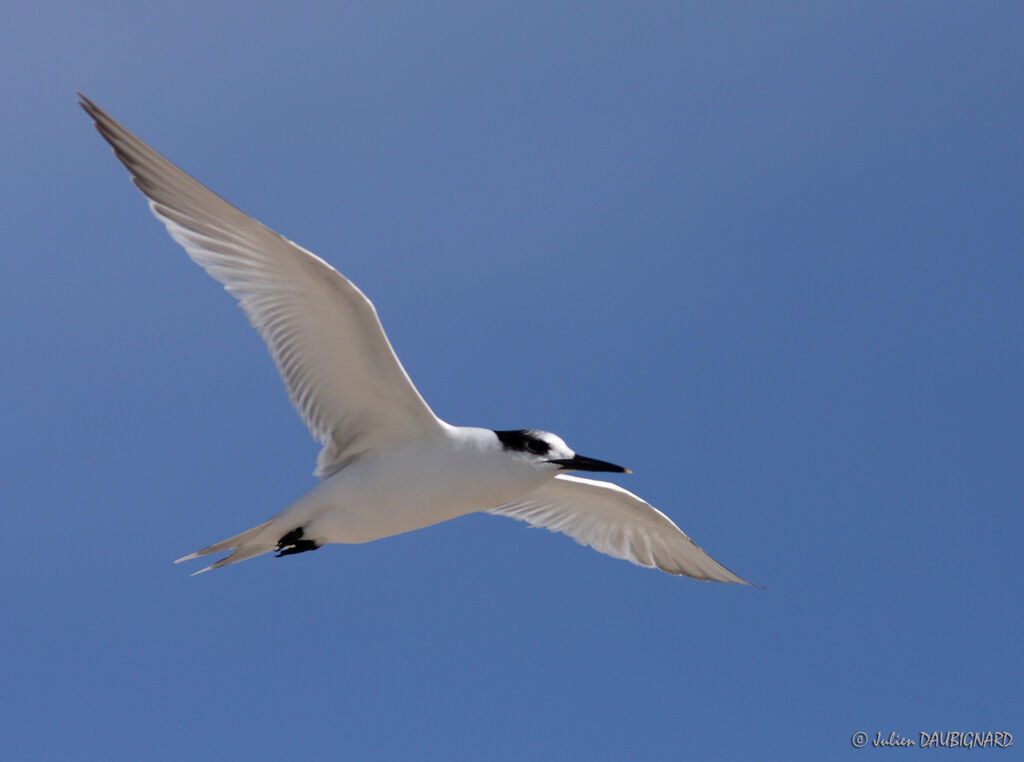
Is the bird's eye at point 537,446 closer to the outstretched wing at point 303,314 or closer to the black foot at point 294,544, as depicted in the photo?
the outstretched wing at point 303,314

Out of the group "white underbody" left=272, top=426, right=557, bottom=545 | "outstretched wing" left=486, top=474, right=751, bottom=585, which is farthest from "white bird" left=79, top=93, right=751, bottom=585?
"outstretched wing" left=486, top=474, right=751, bottom=585

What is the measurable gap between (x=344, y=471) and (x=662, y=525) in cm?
331

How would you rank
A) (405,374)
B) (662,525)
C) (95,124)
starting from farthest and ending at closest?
→ (662,525) → (405,374) → (95,124)

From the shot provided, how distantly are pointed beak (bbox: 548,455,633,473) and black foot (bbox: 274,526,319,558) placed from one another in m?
1.82

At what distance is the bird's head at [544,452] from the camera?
7.39 meters

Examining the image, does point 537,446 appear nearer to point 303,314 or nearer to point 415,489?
point 415,489

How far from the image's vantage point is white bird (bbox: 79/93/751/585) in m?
7.11

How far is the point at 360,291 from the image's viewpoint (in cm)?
699

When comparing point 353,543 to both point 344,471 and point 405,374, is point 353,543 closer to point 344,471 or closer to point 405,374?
point 344,471

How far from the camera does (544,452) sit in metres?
7.44

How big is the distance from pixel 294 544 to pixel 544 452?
1892mm

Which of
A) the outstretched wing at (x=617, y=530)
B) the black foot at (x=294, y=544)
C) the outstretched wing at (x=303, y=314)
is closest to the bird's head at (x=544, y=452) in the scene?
the outstretched wing at (x=303, y=314)

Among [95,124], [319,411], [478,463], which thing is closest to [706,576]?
[478,463]

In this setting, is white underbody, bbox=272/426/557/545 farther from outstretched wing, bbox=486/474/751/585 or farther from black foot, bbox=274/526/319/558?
outstretched wing, bbox=486/474/751/585
